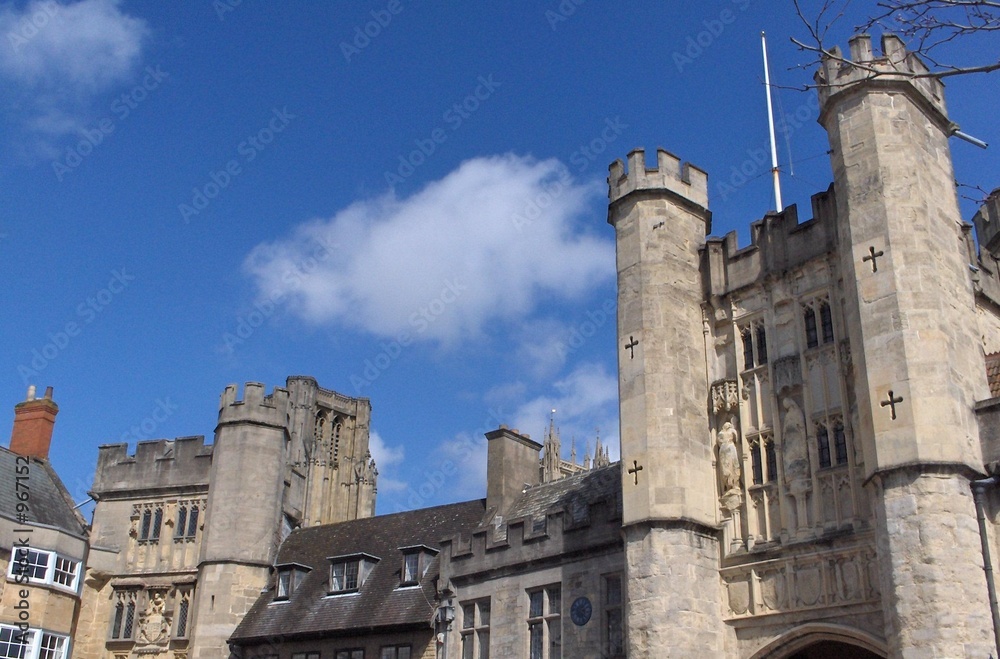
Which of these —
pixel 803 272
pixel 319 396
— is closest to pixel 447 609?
pixel 803 272

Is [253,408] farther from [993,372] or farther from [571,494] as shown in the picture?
[993,372]

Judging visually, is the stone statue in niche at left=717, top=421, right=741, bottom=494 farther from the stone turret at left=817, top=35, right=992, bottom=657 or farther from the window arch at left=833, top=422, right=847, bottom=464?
the stone turret at left=817, top=35, right=992, bottom=657

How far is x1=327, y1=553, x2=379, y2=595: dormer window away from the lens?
27.9 meters

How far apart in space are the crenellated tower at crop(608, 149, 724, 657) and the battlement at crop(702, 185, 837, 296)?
1.46 ft

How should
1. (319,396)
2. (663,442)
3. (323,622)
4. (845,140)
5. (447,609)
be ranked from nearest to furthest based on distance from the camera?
(845,140) < (663,442) < (447,609) < (323,622) < (319,396)

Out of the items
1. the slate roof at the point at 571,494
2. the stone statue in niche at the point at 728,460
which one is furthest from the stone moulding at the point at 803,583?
the slate roof at the point at 571,494

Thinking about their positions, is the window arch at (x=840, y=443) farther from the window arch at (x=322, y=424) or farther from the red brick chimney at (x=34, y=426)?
the window arch at (x=322, y=424)

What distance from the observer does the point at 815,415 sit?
59.6ft

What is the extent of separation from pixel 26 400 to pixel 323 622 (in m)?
13.7

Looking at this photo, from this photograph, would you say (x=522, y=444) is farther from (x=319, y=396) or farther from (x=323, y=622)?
(x=319, y=396)

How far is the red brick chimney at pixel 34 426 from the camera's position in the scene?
32562 millimetres

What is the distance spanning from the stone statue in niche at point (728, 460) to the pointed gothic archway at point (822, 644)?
289 centimetres

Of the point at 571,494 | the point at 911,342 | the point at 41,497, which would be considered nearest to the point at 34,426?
the point at 41,497

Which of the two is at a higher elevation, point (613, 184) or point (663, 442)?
point (613, 184)
